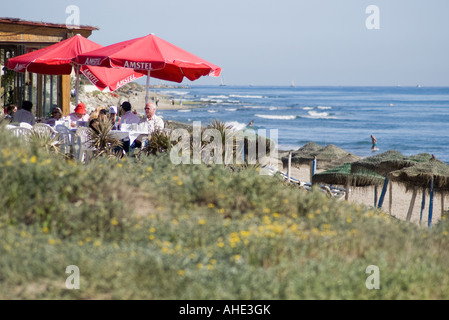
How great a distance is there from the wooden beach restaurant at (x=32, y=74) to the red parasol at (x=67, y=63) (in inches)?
91.3

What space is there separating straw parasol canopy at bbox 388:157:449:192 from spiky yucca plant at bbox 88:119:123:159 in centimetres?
692

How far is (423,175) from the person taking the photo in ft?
41.6

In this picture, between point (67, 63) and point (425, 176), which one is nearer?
point (67, 63)

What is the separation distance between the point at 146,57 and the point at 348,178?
6.81 metres

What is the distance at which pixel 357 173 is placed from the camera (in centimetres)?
1434

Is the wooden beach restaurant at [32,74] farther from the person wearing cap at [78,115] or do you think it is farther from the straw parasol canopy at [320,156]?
the straw parasol canopy at [320,156]

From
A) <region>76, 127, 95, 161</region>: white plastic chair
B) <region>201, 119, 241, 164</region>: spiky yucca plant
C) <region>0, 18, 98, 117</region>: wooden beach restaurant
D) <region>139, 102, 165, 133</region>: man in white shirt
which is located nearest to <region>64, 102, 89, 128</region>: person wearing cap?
<region>139, 102, 165, 133</region>: man in white shirt

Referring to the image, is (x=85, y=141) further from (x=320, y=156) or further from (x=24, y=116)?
(x=320, y=156)

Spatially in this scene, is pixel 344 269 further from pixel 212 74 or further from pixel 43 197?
pixel 212 74

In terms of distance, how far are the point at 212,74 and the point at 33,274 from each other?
7.23 meters

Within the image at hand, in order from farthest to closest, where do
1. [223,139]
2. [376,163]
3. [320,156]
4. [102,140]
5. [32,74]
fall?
[320,156], [32,74], [376,163], [223,139], [102,140]

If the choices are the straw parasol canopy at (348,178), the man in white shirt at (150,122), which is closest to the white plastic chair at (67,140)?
the man in white shirt at (150,122)

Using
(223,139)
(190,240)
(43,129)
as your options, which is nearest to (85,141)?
(43,129)
